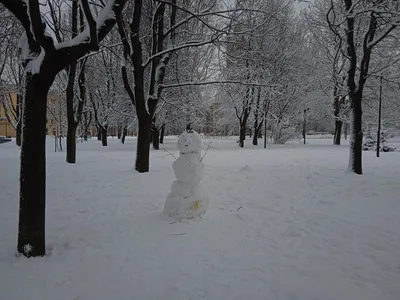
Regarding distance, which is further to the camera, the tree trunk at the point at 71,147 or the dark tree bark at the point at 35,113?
the tree trunk at the point at 71,147

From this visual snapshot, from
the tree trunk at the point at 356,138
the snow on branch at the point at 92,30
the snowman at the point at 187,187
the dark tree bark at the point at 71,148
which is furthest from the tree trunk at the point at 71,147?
the tree trunk at the point at 356,138

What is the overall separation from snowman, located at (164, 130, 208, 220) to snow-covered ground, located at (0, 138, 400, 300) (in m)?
0.23

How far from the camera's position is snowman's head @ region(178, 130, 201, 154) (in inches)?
183

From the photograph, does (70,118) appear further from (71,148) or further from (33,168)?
(33,168)

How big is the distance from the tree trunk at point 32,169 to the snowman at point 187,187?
197cm

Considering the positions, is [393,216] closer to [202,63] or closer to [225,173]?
[225,173]

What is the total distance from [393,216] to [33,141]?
561 cm

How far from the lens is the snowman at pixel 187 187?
4.51 m

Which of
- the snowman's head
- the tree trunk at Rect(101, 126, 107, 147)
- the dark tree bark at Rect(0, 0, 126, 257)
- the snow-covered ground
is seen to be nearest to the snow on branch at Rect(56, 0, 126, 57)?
the dark tree bark at Rect(0, 0, 126, 257)

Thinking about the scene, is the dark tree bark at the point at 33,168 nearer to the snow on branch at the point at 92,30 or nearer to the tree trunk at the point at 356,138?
the snow on branch at the point at 92,30

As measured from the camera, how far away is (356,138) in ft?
27.1

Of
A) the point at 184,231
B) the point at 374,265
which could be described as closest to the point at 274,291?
the point at 374,265

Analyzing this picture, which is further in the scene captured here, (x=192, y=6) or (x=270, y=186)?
(x=192, y=6)

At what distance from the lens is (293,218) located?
4656 millimetres
